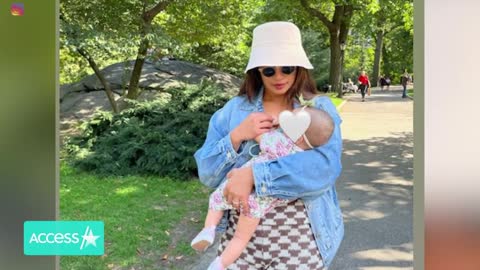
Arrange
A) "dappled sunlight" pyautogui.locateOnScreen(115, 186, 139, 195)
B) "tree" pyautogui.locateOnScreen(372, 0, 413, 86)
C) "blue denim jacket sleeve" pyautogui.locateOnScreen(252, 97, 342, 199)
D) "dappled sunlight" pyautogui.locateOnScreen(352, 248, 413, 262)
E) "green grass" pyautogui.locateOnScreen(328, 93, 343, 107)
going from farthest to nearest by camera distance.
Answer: "dappled sunlight" pyautogui.locateOnScreen(115, 186, 139, 195), "dappled sunlight" pyautogui.locateOnScreen(352, 248, 413, 262), "tree" pyautogui.locateOnScreen(372, 0, 413, 86), "green grass" pyautogui.locateOnScreen(328, 93, 343, 107), "blue denim jacket sleeve" pyautogui.locateOnScreen(252, 97, 342, 199)

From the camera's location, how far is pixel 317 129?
3.86 feet

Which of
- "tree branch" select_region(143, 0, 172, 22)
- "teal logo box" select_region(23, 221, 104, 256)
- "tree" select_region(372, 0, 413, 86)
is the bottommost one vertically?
"teal logo box" select_region(23, 221, 104, 256)

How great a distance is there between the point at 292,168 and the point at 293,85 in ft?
0.73

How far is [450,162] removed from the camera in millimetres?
1369

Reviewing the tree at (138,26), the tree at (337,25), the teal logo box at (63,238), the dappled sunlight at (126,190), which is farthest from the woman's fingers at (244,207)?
the dappled sunlight at (126,190)

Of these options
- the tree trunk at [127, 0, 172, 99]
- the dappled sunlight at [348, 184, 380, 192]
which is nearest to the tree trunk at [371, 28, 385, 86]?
the dappled sunlight at [348, 184, 380, 192]

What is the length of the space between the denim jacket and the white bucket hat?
92mm

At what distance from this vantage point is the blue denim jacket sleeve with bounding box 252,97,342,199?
1.17m

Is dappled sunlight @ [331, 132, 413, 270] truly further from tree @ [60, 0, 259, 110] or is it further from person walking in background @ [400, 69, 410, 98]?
tree @ [60, 0, 259, 110]

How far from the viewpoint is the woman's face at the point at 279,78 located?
123 cm

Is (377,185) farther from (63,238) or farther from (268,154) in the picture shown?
(63,238)

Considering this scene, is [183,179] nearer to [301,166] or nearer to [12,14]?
[12,14]

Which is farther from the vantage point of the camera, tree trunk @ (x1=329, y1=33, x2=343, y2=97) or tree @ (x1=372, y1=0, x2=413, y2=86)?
tree @ (x1=372, y1=0, x2=413, y2=86)

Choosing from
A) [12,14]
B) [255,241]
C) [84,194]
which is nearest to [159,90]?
[84,194]
